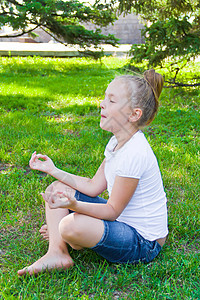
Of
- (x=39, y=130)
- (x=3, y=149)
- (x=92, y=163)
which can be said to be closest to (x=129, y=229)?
(x=92, y=163)

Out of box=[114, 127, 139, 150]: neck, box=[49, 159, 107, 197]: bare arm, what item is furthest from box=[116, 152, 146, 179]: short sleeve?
box=[49, 159, 107, 197]: bare arm

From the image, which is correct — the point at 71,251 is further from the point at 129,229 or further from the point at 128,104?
the point at 128,104

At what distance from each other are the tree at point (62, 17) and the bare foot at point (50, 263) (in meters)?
6.82

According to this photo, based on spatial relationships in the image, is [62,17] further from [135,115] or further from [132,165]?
[132,165]

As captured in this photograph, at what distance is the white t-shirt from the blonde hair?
0.15m

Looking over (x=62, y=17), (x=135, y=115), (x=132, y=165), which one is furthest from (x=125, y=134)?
(x=62, y=17)

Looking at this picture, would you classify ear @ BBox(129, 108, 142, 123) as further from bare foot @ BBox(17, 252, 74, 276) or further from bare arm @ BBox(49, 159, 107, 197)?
bare foot @ BBox(17, 252, 74, 276)

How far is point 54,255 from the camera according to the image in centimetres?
190

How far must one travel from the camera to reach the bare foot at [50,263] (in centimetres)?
179

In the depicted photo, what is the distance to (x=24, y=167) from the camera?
10.8 ft

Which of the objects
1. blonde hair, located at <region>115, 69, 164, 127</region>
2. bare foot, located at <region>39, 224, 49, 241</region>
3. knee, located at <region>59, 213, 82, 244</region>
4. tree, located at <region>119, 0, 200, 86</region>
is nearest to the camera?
knee, located at <region>59, 213, 82, 244</region>

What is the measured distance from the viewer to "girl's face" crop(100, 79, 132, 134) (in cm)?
187

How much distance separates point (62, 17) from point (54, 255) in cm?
784

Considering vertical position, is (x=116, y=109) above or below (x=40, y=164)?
above
